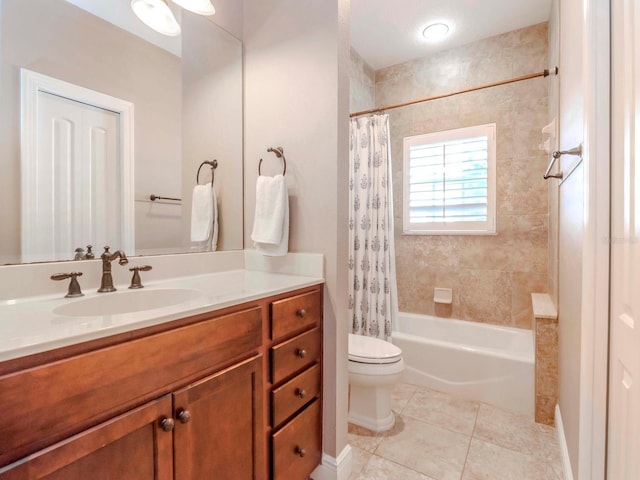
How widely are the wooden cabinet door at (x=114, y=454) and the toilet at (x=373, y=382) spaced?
1.11m

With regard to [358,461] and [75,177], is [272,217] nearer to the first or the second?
[75,177]

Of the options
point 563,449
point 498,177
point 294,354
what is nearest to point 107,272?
point 294,354

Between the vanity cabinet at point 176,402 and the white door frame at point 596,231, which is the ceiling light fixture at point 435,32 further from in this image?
the vanity cabinet at point 176,402

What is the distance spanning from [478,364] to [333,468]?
1.21 meters

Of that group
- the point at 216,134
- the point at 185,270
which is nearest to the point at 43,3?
the point at 216,134

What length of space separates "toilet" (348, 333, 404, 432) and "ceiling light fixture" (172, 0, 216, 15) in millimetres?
1821

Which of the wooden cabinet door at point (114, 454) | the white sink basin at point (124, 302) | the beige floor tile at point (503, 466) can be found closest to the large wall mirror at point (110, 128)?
the white sink basin at point (124, 302)

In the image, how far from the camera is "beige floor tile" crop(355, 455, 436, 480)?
1.39 metres

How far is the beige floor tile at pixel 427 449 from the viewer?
1438 millimetres

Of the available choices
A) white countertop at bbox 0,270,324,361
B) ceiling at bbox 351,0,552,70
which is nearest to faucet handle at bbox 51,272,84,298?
white countertop at bbox 0,270,324,361

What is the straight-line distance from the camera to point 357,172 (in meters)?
2.51

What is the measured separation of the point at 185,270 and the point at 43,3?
107cm

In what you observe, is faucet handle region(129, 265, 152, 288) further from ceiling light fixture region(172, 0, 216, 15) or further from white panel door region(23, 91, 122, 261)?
ceiling light fixture region(172, 0, 216, 15)

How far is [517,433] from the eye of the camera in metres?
1.69
